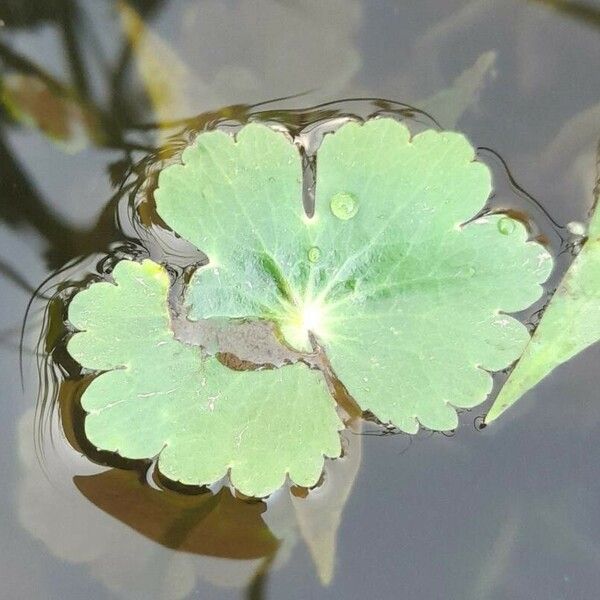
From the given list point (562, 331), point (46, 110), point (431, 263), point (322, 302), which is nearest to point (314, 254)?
point (322, 302)

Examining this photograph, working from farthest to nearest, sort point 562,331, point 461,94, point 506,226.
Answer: point 461,94
point 562,331
point 506,226

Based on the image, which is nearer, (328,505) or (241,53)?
(328,505)

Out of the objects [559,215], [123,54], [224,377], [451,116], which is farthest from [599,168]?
[123,54]

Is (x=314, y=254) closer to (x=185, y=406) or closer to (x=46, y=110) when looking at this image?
(x=185, y=406)

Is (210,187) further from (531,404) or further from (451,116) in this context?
(531,404)

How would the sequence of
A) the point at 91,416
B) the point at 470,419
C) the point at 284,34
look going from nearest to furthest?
the point at 91,416, the point at 470,419, the point at 284,34

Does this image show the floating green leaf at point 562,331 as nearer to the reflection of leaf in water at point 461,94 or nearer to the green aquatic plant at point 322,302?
the green aquatic plant at point 322,302

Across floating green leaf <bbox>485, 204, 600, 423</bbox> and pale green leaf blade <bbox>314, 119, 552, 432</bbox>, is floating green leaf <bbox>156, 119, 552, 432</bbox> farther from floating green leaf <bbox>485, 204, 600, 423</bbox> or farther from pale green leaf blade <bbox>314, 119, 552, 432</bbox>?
floating green leaf <bbox>485, 204, 600, 423</bbox>
